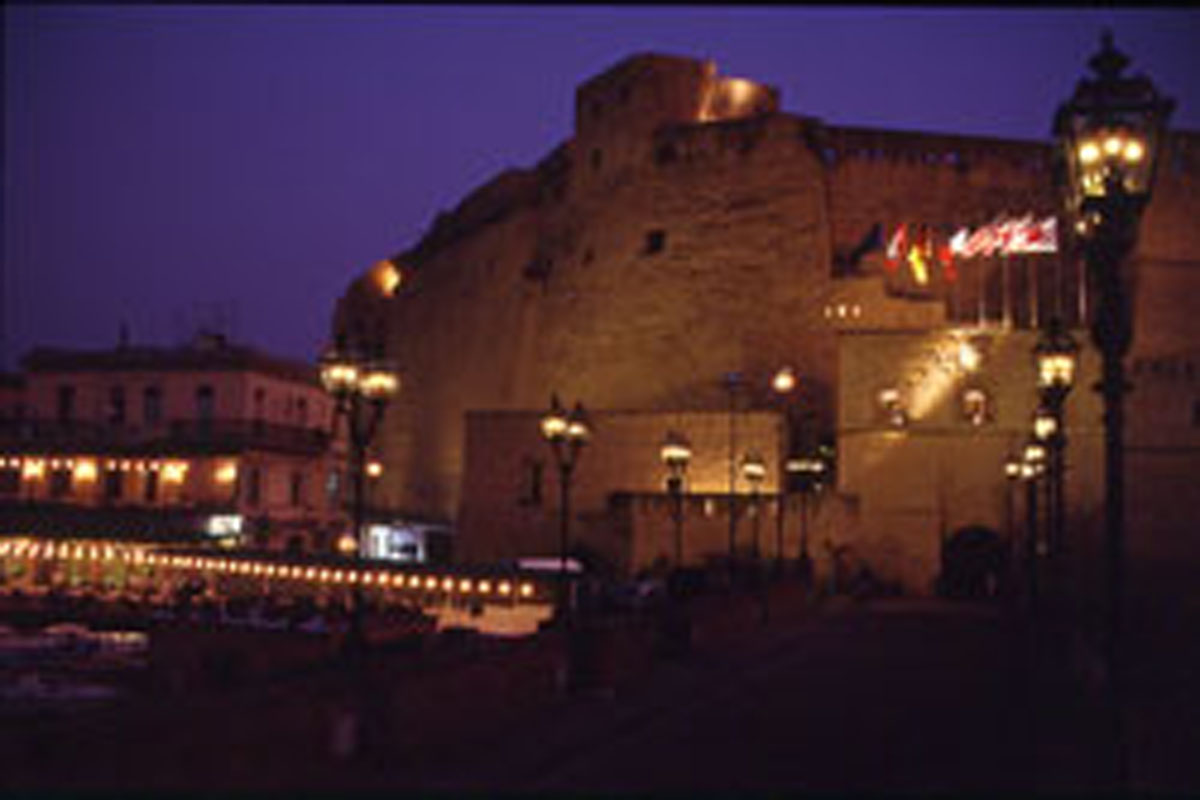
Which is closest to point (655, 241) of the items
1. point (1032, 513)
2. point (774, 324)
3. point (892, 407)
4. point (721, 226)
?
point (721, 226)

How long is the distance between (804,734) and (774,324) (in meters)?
27.3

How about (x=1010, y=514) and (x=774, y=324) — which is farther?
(x=774, y=324)

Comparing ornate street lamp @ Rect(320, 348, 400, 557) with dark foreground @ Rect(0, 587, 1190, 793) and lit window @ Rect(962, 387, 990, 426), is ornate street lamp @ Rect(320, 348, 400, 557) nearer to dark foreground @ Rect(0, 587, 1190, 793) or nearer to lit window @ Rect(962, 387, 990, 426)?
dark foreground @ Rect(0, 587, 1190, 793)

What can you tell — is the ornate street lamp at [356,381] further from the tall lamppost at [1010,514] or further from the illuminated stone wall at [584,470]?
the tall lamppost at [1010,514]

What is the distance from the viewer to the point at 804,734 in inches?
404

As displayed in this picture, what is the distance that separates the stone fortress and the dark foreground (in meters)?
14.0

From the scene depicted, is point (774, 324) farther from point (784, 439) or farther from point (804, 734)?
point (804, 734)

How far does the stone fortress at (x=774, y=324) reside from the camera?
30.5 metres

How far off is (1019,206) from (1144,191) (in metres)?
31.5

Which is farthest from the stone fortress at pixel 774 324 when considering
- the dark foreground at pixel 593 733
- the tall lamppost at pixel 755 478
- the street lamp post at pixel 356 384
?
the street lamp post at pixel 356 384

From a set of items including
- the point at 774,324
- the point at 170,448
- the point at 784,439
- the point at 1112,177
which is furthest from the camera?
the point at 774,324

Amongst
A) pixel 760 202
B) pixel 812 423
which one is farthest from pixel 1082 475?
pixel 760 202

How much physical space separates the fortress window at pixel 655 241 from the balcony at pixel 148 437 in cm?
1370

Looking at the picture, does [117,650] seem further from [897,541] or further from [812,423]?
[812,423]
